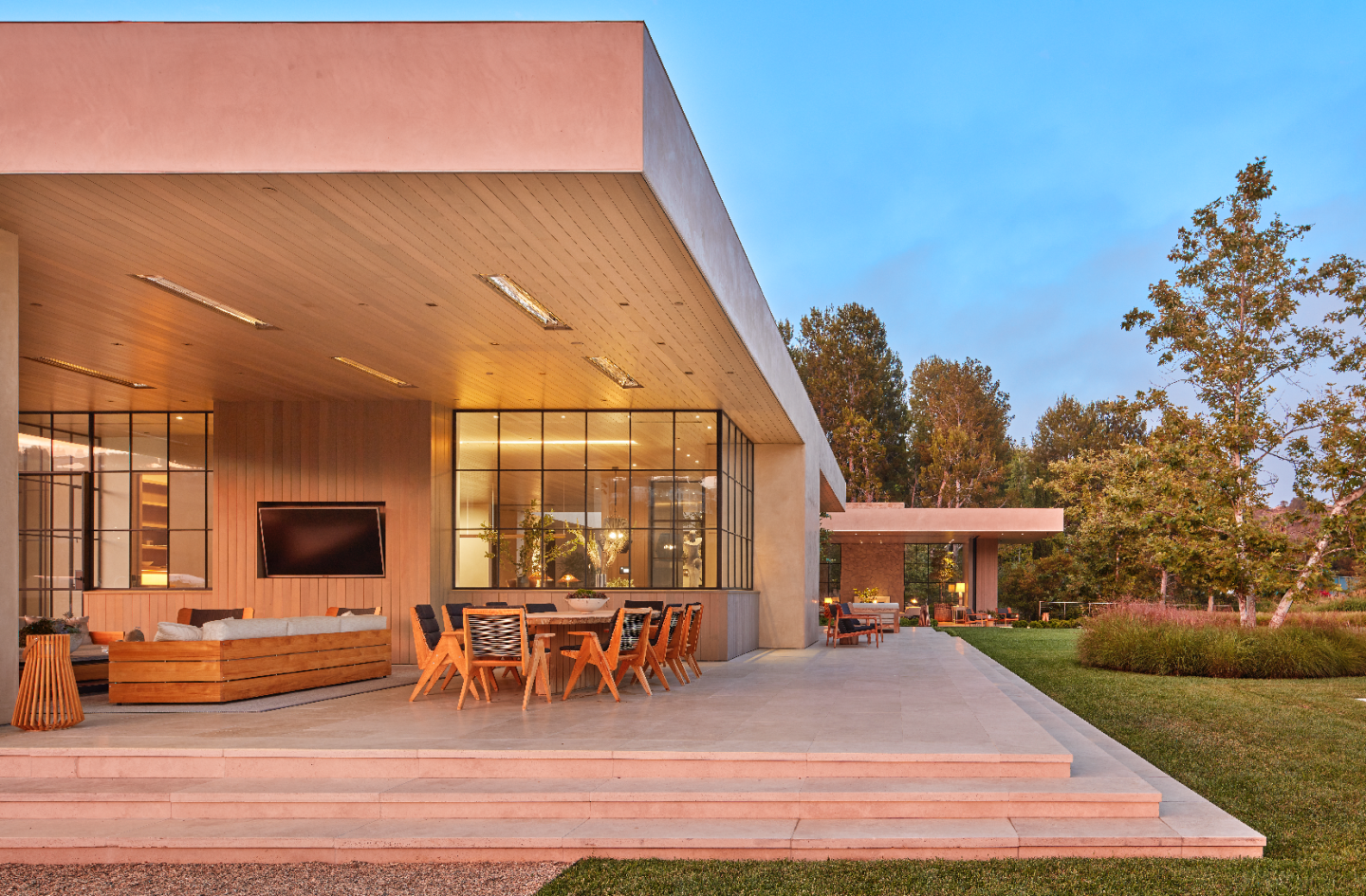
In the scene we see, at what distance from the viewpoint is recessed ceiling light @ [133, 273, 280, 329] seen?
767 centimetres

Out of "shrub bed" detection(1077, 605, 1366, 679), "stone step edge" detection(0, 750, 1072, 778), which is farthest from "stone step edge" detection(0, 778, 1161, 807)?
"shrub bed" detection(1077, 605, 1366, 679)

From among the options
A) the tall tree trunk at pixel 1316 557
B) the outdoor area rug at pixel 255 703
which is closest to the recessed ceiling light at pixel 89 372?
the outdoor area rug at pixel 255 703

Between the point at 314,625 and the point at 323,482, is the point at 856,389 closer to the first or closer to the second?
the point at 323,482

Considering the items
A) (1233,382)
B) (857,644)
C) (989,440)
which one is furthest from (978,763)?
(989,440)

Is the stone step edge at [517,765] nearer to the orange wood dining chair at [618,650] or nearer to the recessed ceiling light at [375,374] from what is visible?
the orange wood dining chair at [618,650]

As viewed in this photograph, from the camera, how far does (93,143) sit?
5.66 m

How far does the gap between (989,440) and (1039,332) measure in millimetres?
41724

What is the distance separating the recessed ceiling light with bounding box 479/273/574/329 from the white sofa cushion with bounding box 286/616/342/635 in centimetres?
349

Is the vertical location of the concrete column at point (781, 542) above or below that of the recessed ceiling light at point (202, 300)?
below

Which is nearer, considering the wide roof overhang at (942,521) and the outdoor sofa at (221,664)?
the outdoor sofa at (221,664)

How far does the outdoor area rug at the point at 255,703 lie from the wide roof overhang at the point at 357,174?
3148 mm

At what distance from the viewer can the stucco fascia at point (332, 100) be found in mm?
5555

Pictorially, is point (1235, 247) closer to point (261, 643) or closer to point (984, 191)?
point (261, 643)

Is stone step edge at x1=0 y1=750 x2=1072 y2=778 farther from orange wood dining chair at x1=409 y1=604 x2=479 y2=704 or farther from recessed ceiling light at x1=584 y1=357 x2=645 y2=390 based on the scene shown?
recessed ceiling light at x1=584 y1=357 x2=645 y2=390
